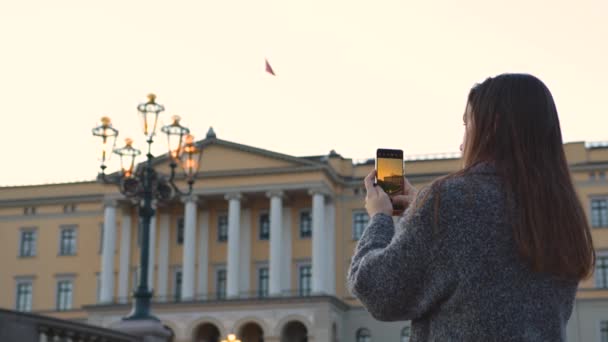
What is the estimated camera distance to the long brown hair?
7.97 ft

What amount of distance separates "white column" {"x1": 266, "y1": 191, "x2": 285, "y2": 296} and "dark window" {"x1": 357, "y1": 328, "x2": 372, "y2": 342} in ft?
14.1

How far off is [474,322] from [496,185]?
0.33 m

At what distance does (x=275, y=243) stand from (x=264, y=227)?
2.53m

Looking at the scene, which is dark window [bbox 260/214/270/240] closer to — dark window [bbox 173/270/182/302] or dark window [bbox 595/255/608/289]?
dark window [bbox 173/270/182/302]

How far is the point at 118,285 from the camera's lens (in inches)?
2089

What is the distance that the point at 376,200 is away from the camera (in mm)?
2787

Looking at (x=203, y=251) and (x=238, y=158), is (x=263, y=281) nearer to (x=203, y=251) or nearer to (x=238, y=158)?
(x=203, y=251)

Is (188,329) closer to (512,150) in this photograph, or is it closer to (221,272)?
(221,272)

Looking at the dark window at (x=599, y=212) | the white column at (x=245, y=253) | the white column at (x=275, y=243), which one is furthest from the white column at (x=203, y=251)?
the dark window at (x=599, y=212)

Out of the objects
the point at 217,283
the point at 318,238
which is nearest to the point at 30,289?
the point at 217,283

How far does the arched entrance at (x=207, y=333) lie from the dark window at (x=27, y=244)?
11.1 m

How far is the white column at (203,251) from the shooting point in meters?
51.7

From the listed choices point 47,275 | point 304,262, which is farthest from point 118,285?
point 304,262

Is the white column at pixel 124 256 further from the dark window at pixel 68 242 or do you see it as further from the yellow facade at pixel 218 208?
the dark window at pixel 68 242
